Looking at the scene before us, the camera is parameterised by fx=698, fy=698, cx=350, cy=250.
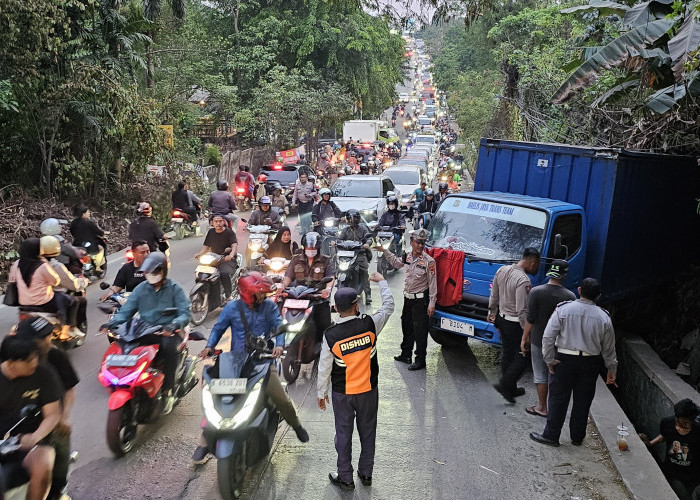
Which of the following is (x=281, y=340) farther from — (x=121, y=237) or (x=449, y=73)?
(x=449, y=73)

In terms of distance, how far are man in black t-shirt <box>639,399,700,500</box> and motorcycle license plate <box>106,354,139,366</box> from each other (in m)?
5.38

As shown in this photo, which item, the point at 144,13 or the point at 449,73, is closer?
the point at 144,13

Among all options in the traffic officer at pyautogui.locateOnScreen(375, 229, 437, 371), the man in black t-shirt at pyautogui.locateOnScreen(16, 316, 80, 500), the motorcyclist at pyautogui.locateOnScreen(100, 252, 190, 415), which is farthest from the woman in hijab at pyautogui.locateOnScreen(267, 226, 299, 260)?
the man in black t-shirt at pyautogui.locateOnScreen(16, 316, 80, 500)

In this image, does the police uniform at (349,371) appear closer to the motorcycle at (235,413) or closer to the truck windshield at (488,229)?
the motorcycle at (235,413)

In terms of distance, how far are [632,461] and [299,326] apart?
3722 millimetres

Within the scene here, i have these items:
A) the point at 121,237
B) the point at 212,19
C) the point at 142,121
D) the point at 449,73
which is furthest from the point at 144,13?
the point at 449,73

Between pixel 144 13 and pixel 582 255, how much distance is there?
18.7 m

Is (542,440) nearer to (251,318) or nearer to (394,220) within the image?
(251,318)

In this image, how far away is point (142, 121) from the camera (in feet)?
58.8

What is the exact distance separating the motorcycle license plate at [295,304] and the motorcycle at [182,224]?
973 cm

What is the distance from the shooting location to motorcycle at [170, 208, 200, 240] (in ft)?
57.0

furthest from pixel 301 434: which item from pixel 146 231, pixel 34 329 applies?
pixel 146 231

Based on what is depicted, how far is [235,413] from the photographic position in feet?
17.8

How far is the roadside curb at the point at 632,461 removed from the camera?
6.08 meters
